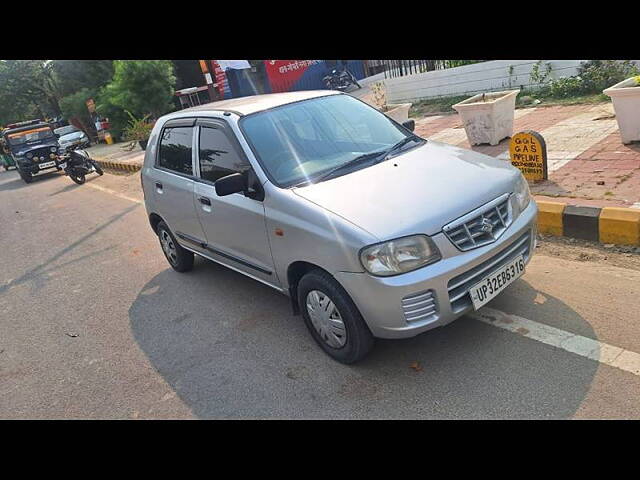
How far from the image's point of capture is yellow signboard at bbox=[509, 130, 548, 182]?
17.0 feet

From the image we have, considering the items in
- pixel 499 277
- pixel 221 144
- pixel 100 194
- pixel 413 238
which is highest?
pixel 221 144

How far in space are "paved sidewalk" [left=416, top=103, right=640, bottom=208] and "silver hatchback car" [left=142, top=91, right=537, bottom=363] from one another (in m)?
1.69

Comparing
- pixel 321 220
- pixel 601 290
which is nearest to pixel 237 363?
pixel 321 220

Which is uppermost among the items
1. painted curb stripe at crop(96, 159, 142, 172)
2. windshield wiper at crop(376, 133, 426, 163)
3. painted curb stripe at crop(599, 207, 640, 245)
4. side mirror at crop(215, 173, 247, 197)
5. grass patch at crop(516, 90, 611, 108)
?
side mirror at crop(215, 173, 247, 197)

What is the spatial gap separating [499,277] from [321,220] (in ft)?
3.74

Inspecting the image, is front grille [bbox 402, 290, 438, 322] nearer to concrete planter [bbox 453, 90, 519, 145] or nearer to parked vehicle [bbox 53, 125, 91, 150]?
concrete planter [bbox 453, 90, 519, 145]

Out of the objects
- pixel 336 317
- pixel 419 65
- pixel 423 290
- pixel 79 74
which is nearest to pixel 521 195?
pixel 423 290

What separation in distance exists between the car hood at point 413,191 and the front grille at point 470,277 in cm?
32

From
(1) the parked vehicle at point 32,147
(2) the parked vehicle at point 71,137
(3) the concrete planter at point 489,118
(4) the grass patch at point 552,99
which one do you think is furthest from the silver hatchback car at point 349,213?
(2) the parked vehicle at point 71,137

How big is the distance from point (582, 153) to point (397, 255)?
4.18 metres

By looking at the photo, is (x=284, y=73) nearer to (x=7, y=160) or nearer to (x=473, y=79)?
(x=473, y=79)

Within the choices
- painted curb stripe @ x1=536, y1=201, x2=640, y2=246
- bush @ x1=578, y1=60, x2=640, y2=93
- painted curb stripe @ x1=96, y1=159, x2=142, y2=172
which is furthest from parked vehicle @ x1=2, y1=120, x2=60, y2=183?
painted curb stripe @ x1=536, y1=201, x2=640, y2=246
